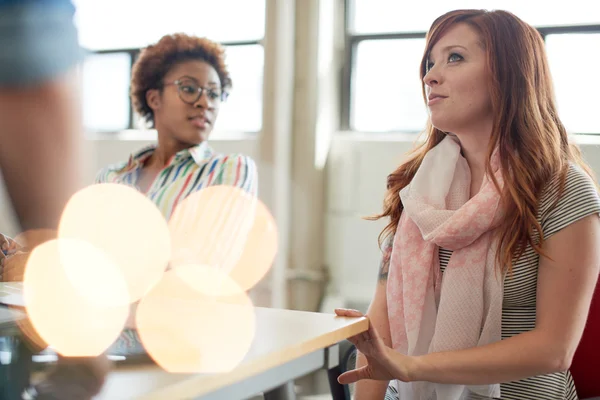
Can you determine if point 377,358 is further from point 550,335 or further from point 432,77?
point 432,77

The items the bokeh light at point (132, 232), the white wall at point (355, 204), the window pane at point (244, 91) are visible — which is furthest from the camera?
the window pane at point (244, 91)

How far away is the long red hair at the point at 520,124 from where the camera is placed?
131 centimetres

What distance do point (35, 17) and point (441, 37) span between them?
3.40ft

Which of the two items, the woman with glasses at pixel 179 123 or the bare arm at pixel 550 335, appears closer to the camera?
the bare arm at pixel 550 335

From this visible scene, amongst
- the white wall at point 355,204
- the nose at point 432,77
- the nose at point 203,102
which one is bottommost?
the white wall at point 355,204

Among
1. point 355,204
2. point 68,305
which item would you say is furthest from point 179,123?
point 68,305

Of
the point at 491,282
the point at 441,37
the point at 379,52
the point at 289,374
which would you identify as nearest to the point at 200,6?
the point at 379,52

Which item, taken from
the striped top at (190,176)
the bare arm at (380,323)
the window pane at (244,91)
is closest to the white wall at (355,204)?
the window pane at (244,91)

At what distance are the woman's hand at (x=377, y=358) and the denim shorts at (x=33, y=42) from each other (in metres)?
0.69

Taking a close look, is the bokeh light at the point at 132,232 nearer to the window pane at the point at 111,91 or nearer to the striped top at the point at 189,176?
the striped top at the point at 189,176

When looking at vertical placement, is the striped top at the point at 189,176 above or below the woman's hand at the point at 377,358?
above

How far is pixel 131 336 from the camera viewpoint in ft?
3.20

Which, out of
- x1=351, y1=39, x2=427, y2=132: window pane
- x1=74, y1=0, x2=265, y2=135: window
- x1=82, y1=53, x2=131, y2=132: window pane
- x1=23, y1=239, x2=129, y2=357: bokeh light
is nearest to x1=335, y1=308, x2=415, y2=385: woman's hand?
x1=23, y1=239, x2=129, y2=357: bokeh light

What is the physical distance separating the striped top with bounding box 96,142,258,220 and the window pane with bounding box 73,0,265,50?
5.09ft
